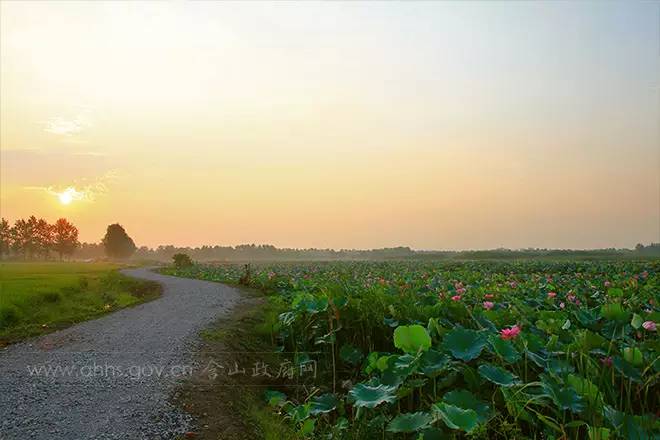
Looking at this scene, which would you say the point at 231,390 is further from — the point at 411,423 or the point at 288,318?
the point at 411,423

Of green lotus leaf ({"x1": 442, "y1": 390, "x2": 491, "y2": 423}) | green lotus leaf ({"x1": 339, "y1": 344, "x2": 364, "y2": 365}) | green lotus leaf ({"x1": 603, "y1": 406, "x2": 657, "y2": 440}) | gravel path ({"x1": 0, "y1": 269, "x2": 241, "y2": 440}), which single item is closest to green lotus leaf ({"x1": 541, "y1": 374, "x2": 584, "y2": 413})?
green lotus leaf ({"x1": 603, "y1": 406, "x2": 657, "y2": 440})

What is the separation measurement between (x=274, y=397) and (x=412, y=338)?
9.15 feet

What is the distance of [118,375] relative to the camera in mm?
7004

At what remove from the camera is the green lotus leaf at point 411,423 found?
3.77 meters

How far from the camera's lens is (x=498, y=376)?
12.5 feet

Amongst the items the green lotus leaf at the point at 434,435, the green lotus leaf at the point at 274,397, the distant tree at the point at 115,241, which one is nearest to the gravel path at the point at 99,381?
the green lotus leaf at the point at 274,397

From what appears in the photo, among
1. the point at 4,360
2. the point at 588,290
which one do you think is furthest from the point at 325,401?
the point at 588,290

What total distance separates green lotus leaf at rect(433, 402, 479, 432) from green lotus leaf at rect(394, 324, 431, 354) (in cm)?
107

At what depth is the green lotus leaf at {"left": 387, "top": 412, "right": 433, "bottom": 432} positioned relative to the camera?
3.77 metres

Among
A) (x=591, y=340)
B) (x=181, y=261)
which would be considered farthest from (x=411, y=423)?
(x=181, y=261)

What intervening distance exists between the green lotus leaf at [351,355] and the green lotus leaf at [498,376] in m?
3.55

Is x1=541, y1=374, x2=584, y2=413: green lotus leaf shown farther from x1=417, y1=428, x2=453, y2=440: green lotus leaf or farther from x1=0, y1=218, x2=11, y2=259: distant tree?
x1=0, y1=218, x2=11, y2=259: distant tree

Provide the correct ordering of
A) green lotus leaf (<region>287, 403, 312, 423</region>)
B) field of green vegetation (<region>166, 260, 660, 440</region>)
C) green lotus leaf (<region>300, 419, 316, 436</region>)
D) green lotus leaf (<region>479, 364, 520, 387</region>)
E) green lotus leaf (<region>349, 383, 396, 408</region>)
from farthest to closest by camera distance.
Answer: green lotus leaf (<region>287, 403, 312, 423</region>) < green lotus leaf (<region>300, 419, 316, 436</region>) < green lotus leaf (<region>349, 383, 396, 408</region>) < green lotus leaf (<region>479, 364, 520, 387</region>) < field of green vegetation (<region>166, 260, 660, 440</region>)

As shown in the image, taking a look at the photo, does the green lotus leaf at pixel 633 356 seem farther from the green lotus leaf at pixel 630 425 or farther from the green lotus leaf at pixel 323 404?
the green lotus leaf at pixel 323 404
